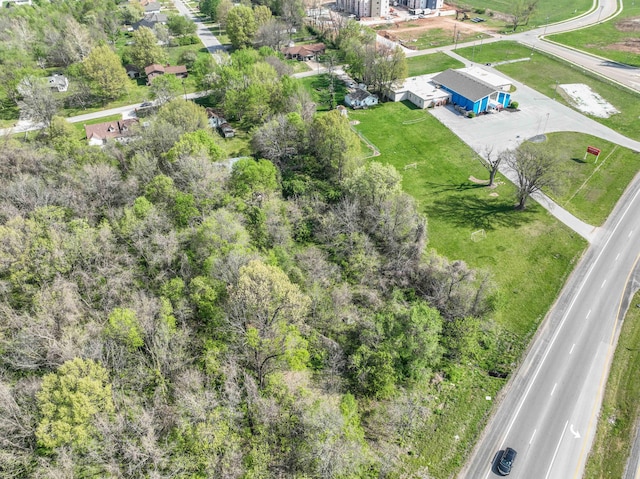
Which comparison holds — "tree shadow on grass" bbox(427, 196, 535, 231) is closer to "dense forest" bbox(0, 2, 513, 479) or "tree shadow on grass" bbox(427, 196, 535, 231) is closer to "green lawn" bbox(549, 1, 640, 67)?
"dense forest" bbox(0, 2, 513, 479)

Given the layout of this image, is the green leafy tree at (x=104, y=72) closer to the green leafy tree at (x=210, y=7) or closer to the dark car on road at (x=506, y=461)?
A: the green leafy tree at (x=210, y=7)

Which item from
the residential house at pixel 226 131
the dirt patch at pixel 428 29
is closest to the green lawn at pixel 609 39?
the dirt patch at pixel 428 29

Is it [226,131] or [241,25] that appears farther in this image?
[241,25]

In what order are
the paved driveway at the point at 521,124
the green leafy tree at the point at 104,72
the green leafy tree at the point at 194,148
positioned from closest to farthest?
1. the green leafy tree at the point at 194,148
2. the paved driveway at the point at 521,124
3. the green leafy tree at the point at 104,72

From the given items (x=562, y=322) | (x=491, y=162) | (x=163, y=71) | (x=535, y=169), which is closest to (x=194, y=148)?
(x=491, y=162)

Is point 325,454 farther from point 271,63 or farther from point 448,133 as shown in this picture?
point 271,63

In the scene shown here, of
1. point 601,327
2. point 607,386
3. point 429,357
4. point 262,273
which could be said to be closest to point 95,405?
point 262,273

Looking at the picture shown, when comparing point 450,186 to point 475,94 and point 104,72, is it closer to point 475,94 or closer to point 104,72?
point 475,94
